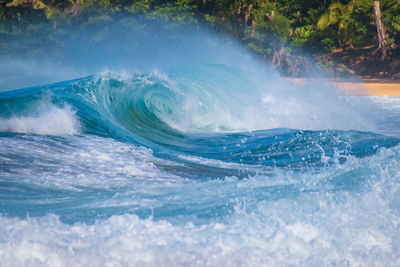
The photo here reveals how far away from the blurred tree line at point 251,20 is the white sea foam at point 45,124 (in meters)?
16.1

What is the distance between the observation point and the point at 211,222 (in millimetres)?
2760

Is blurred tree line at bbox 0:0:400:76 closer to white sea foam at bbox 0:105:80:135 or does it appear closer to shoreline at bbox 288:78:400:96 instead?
shoreline at bbox 288:78:400:96

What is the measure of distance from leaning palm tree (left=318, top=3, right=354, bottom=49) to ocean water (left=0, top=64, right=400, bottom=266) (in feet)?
48.2

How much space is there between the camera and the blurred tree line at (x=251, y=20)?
68.2ft

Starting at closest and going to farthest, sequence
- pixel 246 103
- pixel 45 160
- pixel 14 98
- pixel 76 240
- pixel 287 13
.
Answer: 1. pixel 76 240
2. pixel 45 160
3. pixel 14 98
4. pixel 246 103
5. pixel 287 13

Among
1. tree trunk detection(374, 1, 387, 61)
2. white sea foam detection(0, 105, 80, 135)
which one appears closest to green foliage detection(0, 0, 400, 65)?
tree trunk detection(374, 1, 387, 61)

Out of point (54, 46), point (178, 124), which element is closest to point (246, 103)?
point (178, 124)

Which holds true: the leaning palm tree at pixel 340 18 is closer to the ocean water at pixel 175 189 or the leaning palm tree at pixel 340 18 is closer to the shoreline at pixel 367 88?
the shoreline at pixel 367 88

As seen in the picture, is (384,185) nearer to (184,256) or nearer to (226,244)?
(226,244)

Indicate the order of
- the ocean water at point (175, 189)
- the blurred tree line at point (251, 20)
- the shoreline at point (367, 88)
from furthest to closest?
the blurred tree line at point (251, 20)
the shoreline at point (367, 88)
the ocean water at point (175, 189)

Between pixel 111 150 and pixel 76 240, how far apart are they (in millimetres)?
2300

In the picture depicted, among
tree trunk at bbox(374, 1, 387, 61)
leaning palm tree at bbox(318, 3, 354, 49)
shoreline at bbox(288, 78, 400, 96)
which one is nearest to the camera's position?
shoreline at bbox(288, 78, 400, 96)

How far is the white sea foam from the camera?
5254mm

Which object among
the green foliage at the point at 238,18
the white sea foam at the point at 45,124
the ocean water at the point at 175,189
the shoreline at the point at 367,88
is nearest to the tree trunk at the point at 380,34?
the green foliage at the point at 238,18
